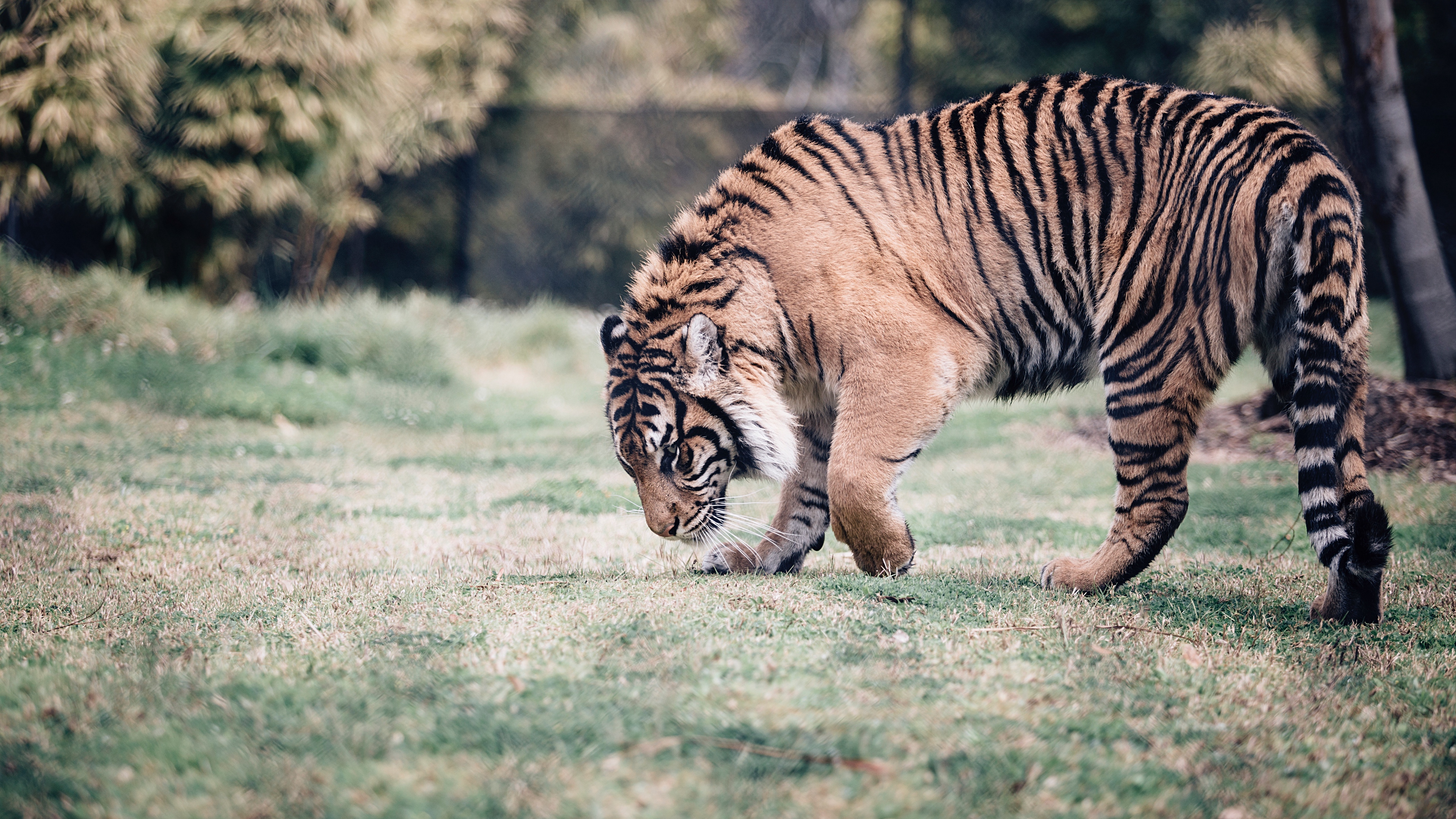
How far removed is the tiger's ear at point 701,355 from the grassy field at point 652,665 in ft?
2.18

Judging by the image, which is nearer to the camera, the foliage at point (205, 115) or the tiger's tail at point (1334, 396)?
the tiger's tail at point (1334, 396)

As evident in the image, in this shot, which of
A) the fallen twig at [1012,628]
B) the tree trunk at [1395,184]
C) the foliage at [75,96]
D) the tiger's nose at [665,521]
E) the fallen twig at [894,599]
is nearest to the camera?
the fallen twig at [1012,628]

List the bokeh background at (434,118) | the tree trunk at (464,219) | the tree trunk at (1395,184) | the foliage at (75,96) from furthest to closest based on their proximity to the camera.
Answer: the tree trunk at (464,219) < the bokeh background at (434,118) < the foliage at (75,96) < the tree trunk at (1395,184)

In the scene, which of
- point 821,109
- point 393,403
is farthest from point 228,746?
point 821,109

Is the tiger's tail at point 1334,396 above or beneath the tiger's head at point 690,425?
above

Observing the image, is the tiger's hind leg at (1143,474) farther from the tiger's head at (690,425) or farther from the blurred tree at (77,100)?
the blurred tree at (77,100)

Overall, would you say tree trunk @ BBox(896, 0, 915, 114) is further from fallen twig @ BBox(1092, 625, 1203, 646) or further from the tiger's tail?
fallen twig @ BBox(1092, 625, 1203, 646)

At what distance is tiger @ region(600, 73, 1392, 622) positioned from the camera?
296cm

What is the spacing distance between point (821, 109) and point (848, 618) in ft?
42.8

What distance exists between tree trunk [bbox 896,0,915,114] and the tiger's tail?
8.06 m

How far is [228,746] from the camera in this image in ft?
6.33

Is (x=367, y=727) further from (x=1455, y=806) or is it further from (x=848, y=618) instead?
(x=1455, y=806)

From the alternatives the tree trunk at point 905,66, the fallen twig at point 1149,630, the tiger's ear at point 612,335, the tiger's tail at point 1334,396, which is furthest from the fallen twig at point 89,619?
the tree trunk at point 905,66

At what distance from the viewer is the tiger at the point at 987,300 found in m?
2.96
